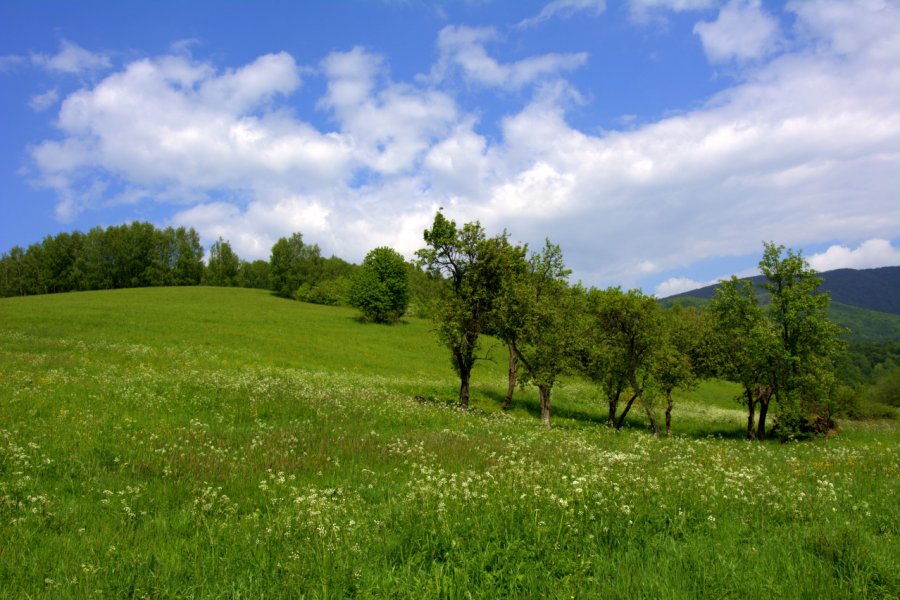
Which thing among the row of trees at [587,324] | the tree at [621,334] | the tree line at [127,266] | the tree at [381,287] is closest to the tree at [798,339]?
the row of trees at [587,324]

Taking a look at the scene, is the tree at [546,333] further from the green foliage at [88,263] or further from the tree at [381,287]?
the green foliage at [88,263]

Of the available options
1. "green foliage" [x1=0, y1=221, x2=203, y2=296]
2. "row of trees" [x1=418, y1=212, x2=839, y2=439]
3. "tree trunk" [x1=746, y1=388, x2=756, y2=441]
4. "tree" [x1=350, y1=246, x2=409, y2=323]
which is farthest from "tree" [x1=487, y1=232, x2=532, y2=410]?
"green foliage" [x1=0, y1=221, x2=203, y2=296]

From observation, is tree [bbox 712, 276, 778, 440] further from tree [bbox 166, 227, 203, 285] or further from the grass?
tree [bbox 166, 227, 203, 285]

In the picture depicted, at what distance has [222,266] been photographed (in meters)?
130

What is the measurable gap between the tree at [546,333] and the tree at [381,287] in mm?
51853

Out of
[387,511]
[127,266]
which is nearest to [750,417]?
[387,511]

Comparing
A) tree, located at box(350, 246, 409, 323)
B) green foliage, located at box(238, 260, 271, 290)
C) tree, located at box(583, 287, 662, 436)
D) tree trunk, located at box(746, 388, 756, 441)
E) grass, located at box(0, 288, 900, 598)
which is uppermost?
green foliage, located at box(238, 260, 271, 290)

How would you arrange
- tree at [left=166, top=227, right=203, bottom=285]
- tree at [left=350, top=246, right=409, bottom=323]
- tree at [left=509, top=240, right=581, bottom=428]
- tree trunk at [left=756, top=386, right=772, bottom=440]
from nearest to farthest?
tree at [left=509, top=240, right=581, bottom=428] < tree trunk at [left=756, top=386, right=772, bottom=440] < tree at [left=350, top=246, right=409, bottom=323] < tree at [left=166, top=227, right=203, bottom=285]

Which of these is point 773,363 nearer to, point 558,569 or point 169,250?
point 558,569

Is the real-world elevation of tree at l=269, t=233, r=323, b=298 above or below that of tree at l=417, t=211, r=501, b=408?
above

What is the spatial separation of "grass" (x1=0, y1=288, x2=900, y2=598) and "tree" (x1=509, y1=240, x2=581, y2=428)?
1110cm

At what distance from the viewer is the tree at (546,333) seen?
2781 cm

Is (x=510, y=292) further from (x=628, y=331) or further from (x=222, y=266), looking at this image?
(x=222, y=266)

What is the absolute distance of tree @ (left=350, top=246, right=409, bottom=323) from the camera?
7912 cm
